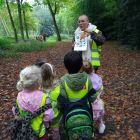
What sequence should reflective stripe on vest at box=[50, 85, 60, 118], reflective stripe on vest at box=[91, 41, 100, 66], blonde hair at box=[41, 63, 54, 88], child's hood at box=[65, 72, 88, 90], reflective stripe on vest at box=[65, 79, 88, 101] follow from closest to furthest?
child's hood at box=[65, 72, 88, 90] → reflective stripe on vest at box=[65, 79, 88, 101] → reflective stripe on vest at box=[50, 85, 60, 118] → blonde hair at box=[41, 63, 54, 88] → reflective stripe on vest at box=[91, 41, 100, 66]

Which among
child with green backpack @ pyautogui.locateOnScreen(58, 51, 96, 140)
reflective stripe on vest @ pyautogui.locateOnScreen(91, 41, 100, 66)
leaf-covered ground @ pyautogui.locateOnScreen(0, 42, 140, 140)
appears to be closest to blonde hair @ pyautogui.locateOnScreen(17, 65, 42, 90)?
child with green backpack @ pyautogui.locateOnScreen(58, 51, 96, 140)

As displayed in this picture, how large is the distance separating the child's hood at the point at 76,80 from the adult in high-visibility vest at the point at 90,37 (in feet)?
6.26

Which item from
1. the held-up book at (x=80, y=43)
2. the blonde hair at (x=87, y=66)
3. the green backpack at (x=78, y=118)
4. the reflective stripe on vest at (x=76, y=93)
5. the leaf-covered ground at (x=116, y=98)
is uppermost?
the held-up book at (x=80, y=43)

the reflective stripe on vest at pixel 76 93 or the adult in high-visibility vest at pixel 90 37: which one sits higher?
the adult in high-visibility vest at pixel 90 37

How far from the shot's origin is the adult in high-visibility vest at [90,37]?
651 cm

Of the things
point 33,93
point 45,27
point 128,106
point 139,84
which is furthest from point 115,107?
point 45,27

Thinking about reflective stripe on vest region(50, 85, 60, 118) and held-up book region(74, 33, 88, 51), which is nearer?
reflective stripe on vest region(50, 85, 60, 118)

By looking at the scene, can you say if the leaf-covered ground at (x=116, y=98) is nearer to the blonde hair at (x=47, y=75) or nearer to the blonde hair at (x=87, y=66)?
the blonde hair at (x=87, y=66)

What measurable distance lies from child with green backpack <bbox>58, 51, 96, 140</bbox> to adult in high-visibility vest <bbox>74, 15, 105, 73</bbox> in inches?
68.6

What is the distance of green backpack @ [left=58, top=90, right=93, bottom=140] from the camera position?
4.84 meters

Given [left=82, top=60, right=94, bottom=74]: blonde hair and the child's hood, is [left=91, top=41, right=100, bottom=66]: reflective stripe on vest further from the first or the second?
the child's hood

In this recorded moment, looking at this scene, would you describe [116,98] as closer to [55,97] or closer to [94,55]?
[94,55]

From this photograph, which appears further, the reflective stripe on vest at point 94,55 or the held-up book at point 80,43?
the reflective stripe on vest at point 94,55

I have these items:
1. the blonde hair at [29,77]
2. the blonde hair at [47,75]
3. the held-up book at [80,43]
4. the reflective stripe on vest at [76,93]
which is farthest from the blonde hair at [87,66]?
the blonde hair at [29,77]
